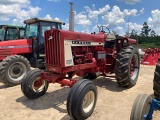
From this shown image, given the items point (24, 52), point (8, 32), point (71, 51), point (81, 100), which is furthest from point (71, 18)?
point (81, 100)

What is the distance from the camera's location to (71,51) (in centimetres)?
533

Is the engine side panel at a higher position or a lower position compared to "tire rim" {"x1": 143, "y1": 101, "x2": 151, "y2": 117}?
higher

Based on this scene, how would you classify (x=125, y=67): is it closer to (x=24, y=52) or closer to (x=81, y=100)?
(x=81, y=100)

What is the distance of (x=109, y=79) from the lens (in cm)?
777

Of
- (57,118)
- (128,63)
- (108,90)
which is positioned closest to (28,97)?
(57,118)

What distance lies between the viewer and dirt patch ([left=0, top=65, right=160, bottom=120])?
15.2ft

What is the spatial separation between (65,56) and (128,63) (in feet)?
6.84

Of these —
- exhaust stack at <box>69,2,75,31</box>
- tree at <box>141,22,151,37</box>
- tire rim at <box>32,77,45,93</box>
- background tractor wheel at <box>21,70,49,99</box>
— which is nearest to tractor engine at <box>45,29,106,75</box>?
background tractor wheel at <box>21,70,49,99</box>

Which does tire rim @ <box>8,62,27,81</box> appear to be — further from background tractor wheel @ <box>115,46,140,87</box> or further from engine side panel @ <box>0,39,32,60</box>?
background tractor wheel @ <box>115,46,140,87</box>

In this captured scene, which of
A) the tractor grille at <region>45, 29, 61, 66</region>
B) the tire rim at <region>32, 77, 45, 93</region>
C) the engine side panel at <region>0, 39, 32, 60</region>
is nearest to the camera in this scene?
the tractor grille at <region>45, 29, 61, 66</region>

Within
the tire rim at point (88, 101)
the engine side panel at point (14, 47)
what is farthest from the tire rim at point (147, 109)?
the engine side panel at point (14, 47)

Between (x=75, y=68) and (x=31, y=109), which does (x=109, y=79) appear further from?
(x=31, y=109)

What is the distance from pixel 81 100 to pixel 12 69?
12.8 ft

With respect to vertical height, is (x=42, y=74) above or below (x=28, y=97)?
above
